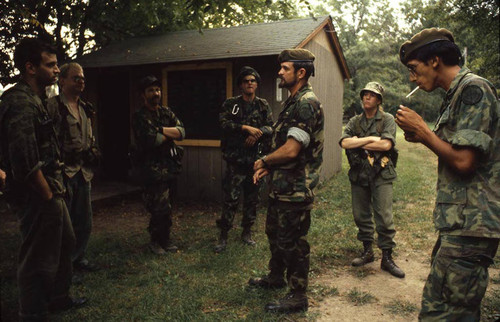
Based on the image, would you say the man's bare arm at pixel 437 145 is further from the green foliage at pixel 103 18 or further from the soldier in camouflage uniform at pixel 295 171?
the green foliage at pixel 103 18

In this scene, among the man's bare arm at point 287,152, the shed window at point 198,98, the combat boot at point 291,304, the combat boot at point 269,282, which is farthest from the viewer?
the shed window at point 198,98

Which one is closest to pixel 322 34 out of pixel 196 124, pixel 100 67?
pixel 196 124

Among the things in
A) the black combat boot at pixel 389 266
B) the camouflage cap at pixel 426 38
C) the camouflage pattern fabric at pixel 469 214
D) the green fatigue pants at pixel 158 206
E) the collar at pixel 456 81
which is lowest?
the black combat boot at pixel 389 266

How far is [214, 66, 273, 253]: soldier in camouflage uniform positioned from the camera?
489 cm

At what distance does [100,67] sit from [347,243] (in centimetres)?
690

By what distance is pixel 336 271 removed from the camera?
13.9 feet

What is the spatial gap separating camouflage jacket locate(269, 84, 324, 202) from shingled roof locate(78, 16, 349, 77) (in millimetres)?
3722

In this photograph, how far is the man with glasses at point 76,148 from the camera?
152 inches

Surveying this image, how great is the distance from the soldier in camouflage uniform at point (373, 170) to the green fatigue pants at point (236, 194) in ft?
4.70

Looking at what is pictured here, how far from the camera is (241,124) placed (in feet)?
16.2

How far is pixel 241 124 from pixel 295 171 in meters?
1.96

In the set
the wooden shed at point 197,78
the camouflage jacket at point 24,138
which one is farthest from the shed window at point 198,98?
the camouflage jacket at point 24,138

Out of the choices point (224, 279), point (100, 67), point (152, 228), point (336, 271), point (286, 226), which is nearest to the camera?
point (286, 226)

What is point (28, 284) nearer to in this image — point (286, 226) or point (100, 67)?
point (286, 226)
